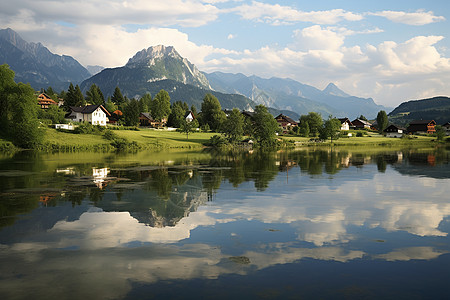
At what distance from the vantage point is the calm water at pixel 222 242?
473 inches

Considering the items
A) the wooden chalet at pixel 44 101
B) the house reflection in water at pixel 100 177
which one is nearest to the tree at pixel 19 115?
the house reflection in water at pixel 100 177

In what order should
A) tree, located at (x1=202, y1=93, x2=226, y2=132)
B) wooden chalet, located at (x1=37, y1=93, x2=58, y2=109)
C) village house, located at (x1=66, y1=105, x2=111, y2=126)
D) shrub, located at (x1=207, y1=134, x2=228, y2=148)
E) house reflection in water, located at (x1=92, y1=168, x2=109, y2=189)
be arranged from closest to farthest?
1. house reflection in water, located at (x1=92, y1=168, x2=109, y2=189)
2. shrub, located at (x1=207, y1=134, x2=228, y2=148)
3. village house, located at (x1=66, y1=105, x2=111, y2=126)
4. tree, located at (x1=202, y1=93, x2=226, y2=132)
5. wooden chalet, located at (x1=37, y1=93, x2=58, y2=109)

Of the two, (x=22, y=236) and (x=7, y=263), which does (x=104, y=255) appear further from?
(x=22, y=236)

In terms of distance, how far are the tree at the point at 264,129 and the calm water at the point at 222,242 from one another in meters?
84.4

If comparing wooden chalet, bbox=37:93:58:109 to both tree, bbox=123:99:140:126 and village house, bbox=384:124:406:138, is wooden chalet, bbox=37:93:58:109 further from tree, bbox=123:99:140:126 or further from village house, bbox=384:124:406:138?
village house, bbox=384:124:406:138

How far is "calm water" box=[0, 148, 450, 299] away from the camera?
12023mm

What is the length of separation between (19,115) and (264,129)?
71.1 metres

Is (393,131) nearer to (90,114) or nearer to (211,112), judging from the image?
(211,112)

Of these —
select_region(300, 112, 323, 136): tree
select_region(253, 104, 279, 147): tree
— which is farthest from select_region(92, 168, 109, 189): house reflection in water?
select_region(300, 112, 323, 136): tree

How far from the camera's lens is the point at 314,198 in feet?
92.8

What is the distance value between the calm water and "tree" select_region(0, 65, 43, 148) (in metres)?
58.9

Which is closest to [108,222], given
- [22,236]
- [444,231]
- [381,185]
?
[22,236]

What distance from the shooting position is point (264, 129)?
383 feet

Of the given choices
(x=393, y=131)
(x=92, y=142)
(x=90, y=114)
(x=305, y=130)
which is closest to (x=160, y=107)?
(x=90, y=114)
